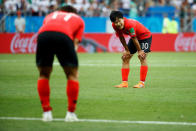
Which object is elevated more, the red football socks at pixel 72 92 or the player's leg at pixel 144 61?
the red football socks at pixel 72 92

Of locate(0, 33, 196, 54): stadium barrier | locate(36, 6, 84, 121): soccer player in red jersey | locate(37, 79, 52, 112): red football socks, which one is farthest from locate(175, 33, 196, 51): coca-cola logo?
locate(37, 79, 52, 112): red football socks

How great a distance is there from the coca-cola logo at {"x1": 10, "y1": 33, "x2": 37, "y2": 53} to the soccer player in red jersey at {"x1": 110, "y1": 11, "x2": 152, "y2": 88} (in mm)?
15033

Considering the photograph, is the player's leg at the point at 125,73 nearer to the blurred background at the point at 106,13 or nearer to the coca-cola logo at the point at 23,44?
the blurred background at the point at 106,13

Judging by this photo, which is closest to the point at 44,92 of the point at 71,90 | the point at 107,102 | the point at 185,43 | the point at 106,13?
the point at 71,90

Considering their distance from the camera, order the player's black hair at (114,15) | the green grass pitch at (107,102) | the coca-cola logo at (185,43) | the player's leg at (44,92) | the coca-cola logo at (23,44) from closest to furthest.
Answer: the green grass pitch at (107,102) < the player's leg at (44,92) < the player's black hair at (114,15) < the coca-cola logo at (23,44) < the coca-cola logo at (185,43)

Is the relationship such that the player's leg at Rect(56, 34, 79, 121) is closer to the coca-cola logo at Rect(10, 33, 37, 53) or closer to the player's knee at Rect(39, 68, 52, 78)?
the player's knee at Rect(39, 68, 52, 78)

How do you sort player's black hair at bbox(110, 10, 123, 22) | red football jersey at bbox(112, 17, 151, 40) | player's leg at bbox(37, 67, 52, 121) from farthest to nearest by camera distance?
1. red football jersey at bbox(112, 17, 151, 40)
2. player's black hair at bbox(110, 10, 123, 22)
3. player's leg at bbox(37, 67, 52, 121)

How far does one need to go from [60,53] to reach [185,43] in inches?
863

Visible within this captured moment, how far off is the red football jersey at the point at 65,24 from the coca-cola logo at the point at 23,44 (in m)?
18.7

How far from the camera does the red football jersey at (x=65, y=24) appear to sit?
6.53 meters

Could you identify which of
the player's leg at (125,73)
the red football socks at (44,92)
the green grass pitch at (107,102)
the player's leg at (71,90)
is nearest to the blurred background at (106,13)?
the green grass pitch at (107,102)

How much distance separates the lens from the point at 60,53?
6500mm

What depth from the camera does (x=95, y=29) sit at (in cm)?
2702

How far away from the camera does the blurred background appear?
25.6 m
